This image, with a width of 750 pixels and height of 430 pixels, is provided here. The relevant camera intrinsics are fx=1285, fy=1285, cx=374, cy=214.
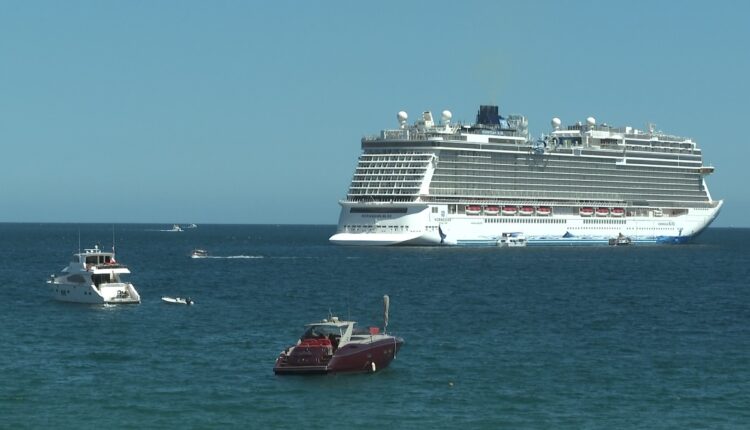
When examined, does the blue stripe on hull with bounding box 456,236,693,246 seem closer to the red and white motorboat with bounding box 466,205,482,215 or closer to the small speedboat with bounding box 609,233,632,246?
the small speedboat with bounding box 609,233,632,246

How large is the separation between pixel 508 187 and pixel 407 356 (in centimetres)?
12171

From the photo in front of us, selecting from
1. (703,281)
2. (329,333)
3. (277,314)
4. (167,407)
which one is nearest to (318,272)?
(703,281)

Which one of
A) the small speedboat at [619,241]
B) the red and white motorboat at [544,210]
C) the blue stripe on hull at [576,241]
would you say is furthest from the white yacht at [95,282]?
the small speedboat at [619,241]

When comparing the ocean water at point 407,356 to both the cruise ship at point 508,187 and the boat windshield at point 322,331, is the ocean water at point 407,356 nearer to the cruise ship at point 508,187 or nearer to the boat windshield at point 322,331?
the boat windshield at point 322,331

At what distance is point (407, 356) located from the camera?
5459cm

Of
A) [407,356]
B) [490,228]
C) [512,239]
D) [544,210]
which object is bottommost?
[407,356]

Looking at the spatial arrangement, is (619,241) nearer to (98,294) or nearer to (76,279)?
(76,279)

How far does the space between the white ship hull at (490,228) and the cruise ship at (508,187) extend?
0.44 feet

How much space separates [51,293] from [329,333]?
36.8 meters

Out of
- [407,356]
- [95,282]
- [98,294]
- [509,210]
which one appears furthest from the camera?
[509,210]

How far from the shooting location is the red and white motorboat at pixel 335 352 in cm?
4891

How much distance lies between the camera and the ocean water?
42.4 m

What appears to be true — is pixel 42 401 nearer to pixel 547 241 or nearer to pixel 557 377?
pixel 557 377

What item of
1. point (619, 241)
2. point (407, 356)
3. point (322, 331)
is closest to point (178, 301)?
point (407, 356)
